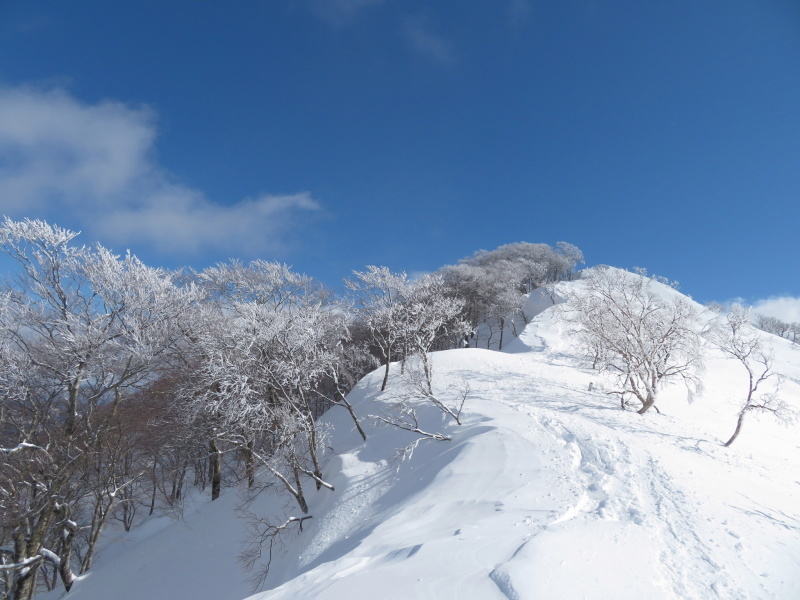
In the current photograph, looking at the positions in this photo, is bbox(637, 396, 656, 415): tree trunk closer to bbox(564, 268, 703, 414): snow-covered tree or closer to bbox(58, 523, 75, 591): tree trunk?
bbox(564, 268, 703, 414): snow-covered tree

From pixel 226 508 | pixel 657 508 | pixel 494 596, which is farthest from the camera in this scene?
pixel 226 508

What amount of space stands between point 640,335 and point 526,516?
11.8 meters

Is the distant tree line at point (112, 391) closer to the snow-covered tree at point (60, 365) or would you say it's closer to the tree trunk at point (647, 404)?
the snow-covered tree at point (60, 365)

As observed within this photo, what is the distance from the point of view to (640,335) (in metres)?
15.0

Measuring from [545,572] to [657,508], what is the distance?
3.34 metres

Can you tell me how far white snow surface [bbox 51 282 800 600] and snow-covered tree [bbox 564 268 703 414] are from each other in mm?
1653

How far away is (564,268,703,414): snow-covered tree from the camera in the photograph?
14617mm

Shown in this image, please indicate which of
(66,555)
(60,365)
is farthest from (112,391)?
(66,555)

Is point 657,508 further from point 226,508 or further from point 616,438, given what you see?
point 226,508

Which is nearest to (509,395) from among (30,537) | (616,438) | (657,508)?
(616,438)

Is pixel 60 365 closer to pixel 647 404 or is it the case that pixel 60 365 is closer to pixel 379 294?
pixel 379 294

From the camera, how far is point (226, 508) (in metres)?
14.4

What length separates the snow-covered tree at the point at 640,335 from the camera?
48.0 ft

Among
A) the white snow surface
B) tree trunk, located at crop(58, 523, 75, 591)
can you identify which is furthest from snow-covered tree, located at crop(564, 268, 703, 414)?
tree trunk, located at crop(58, 523, 75, 591)
